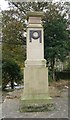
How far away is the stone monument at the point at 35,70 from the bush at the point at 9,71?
4.51m

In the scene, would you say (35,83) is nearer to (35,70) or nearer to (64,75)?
(35,70)

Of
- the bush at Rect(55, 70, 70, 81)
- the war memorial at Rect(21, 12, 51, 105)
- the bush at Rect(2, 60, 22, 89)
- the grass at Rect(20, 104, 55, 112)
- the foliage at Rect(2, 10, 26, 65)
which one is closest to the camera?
the grass at Rect(20, 104, 55, 112)

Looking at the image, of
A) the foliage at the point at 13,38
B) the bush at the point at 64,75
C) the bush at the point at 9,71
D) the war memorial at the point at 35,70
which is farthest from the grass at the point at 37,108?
the bush at the point at 64,75

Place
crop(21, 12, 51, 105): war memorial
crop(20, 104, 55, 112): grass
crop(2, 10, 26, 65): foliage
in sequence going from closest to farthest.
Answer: crop(20, 104, 55, 112): grass, crop(21, 12, 51, 105): war memorial, crop(2, 10, 26, 65): foliage

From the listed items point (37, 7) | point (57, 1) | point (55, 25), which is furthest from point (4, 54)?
point (57, 1)

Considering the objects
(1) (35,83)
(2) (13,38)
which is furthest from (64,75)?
(1) (35,83)

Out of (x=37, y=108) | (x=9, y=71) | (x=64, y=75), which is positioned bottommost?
(x=64, y=75)

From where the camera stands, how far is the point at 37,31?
539 centimetres

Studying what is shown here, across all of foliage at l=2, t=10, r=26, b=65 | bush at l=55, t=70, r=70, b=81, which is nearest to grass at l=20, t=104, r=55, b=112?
foliage at l=2, t=10, r=26, b=65

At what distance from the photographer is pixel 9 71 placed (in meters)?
9.94

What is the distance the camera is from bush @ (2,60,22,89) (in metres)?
9.83

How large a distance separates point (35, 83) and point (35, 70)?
296 mm

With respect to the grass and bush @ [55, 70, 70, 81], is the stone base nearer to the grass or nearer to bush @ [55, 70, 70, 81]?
the grass

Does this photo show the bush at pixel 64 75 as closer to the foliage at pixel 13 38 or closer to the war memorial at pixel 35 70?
the foliage at pixel 13 38
